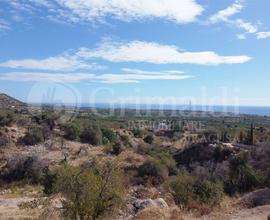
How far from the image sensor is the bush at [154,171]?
32431 millimetres

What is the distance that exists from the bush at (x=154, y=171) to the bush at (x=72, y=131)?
63.8 ft

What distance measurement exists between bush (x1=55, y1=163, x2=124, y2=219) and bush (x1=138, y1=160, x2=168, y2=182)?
20168 millimetres

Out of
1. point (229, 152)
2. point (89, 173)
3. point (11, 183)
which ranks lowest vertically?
point (11, 183)

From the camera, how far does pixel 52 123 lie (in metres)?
56.2

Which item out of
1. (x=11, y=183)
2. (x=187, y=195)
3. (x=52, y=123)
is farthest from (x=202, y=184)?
(x=52, y=123)

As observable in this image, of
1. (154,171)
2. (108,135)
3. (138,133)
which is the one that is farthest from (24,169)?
(138,133)

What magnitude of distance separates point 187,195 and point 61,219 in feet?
20.2

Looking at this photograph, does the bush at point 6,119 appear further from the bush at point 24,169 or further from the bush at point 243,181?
the bush at point 243,181

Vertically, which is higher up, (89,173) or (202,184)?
(89,173)

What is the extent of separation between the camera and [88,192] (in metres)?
11.5

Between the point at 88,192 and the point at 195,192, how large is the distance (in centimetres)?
724

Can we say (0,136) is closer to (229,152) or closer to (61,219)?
(229,152)

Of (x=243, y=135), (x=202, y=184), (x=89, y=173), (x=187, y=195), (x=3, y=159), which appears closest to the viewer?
(x=89, y=173)

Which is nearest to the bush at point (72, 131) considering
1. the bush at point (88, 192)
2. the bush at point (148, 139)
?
the bush at point (148, 139)
